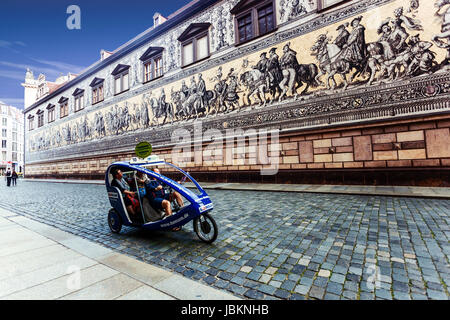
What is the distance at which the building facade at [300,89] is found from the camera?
8.20 metres

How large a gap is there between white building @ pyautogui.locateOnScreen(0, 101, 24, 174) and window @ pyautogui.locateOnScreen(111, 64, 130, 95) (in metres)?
61.9

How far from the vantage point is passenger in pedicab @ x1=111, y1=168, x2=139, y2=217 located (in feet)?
13.0


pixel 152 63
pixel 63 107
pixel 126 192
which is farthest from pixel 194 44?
pixel 63 107

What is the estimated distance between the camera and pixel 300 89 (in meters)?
10.7

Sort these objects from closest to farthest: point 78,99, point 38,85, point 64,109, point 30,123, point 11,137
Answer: point 78,99
point 64,109
point 38,85
point 30,123
point 11,137

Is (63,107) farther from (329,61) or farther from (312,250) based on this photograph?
(312,250)

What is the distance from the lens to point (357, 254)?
111 inches

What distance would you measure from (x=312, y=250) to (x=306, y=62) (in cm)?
1005

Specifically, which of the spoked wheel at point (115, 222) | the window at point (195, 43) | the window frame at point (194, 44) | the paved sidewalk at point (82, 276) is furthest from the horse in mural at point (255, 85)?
the paved sidewalk at point (82, 276)

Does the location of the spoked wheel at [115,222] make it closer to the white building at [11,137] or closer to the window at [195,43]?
the window at [195,43]

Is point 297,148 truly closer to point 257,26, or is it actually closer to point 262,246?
point 257,26

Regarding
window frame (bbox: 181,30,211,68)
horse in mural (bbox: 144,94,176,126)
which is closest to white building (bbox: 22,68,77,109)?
horse in mural (bbox: 144,94,176,126)

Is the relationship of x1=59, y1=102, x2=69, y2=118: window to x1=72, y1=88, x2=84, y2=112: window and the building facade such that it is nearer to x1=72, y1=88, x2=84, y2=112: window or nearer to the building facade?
x1=72, y1=88, x2=84, y2=112: window

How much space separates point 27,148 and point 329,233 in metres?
45.5
